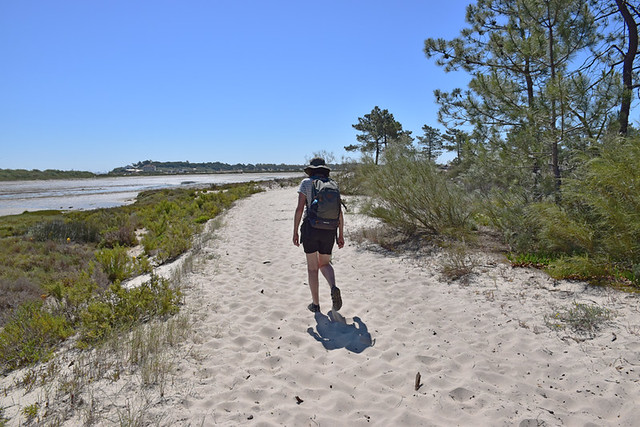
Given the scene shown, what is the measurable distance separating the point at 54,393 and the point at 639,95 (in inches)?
353

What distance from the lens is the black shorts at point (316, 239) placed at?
414 cm

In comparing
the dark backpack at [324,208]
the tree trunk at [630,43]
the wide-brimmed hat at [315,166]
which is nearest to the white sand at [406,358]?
the dark backpack at [324,208]

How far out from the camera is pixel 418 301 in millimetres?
4723

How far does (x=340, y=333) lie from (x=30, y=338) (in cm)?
321

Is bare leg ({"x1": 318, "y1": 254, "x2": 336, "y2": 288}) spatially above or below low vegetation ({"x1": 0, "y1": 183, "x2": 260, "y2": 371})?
above

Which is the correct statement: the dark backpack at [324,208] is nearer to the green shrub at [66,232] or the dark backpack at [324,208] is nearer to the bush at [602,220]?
the bush at [602,220]

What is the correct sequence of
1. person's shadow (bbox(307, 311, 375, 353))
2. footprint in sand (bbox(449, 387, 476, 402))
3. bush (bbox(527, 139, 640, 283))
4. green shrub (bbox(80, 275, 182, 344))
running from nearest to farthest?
footprint in sand (bbox(449, 387, 476, 402)) → person's shadow (bbox(307, 311, 375, 353)) → green shrub (bbox(80, 275, 182, 344)) → bush (bbox(527, 139, 640, 283))

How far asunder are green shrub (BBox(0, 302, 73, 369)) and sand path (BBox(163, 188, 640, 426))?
1.41 meters

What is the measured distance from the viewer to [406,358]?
336 centimetres

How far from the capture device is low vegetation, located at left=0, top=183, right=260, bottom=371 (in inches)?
148

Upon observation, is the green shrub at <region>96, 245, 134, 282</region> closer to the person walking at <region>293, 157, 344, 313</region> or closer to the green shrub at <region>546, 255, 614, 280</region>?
the person walking at <region>293, 157, 344, 313</region>

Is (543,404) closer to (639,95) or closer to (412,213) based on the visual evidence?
(412,213)

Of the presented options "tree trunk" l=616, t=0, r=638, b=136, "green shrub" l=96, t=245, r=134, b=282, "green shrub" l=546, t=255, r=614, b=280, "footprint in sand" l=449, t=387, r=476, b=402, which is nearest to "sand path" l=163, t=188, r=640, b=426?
"footprint in sand" l=449, t=387, r=476, b=402

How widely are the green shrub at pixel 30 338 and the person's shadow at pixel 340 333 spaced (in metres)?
2.65
